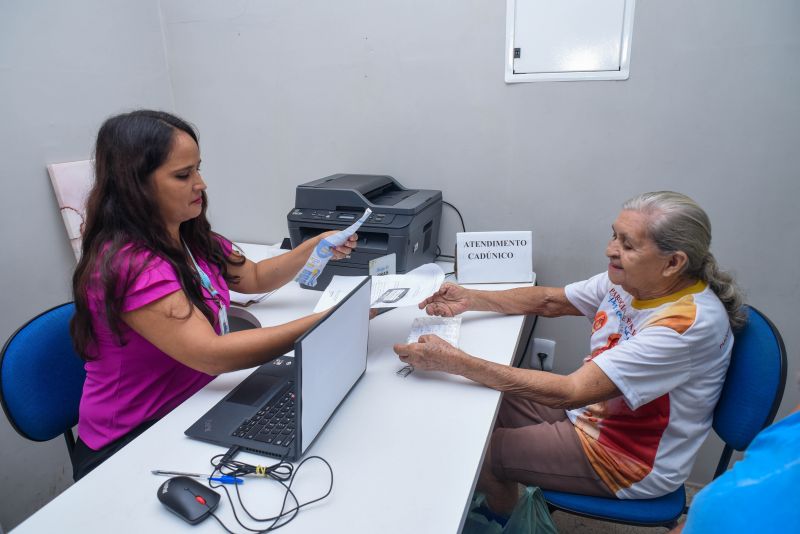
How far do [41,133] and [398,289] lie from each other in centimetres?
147

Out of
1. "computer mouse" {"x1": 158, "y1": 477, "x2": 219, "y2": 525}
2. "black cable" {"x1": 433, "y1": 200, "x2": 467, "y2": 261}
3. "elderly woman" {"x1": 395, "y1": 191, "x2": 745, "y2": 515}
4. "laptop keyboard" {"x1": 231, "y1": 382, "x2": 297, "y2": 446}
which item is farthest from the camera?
"black cable" {"x1": 433, "y1": 200, "x2": 467, "y2": 261}

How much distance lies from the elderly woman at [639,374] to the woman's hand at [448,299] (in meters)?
0.31

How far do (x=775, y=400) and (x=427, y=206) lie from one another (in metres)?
1.15

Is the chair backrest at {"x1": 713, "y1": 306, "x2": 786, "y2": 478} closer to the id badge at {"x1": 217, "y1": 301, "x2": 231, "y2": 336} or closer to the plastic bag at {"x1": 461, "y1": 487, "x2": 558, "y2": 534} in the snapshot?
the plastic bag at {"x1": 461, "y1": 487, "x2": 558, "y2": 534}

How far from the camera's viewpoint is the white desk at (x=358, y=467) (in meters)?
0.76

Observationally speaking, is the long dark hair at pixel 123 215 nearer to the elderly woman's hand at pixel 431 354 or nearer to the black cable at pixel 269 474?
the black cable at pixel 269 474

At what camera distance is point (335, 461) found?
89 centimetres

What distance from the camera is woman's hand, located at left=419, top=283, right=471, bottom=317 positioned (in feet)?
4.81

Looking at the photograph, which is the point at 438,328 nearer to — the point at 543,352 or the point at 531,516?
the point at 531,516

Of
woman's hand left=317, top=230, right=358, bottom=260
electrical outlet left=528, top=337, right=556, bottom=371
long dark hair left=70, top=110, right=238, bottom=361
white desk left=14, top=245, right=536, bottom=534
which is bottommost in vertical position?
electrical outlet left=528, top=337, right=556, bottom=371

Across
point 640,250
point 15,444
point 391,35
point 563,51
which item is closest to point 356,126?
point 391,35

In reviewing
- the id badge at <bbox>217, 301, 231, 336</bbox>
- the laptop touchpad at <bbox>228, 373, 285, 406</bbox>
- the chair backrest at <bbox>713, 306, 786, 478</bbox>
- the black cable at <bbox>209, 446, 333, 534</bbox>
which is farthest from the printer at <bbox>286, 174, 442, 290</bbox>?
the chair backrest at <bbox>713, 306, 786, 478</bbox>

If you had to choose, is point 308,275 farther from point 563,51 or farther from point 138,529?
point 563,51

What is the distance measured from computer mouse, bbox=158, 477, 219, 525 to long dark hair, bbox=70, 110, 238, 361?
0.38 meters
